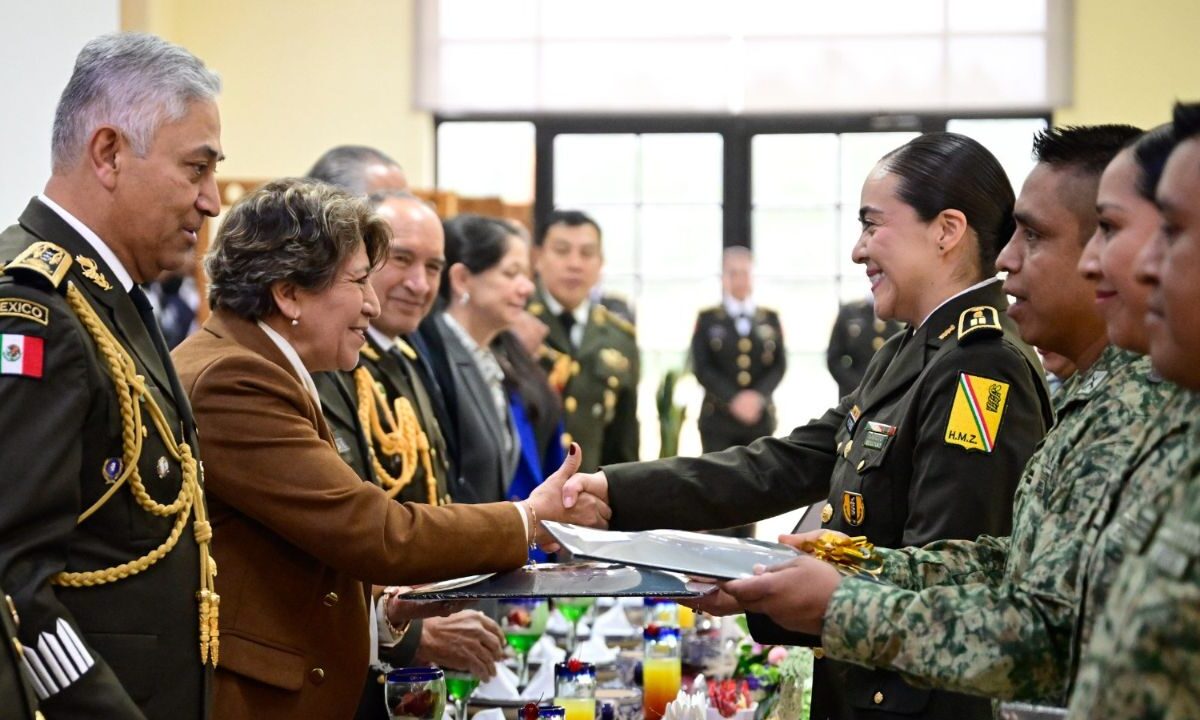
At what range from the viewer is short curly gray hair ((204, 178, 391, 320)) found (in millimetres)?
2402

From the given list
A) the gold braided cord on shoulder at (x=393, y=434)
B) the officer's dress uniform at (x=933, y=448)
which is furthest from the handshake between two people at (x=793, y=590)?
the gold braided cord on shoulder at (x=393, y=434)

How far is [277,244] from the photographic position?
2.42 metres

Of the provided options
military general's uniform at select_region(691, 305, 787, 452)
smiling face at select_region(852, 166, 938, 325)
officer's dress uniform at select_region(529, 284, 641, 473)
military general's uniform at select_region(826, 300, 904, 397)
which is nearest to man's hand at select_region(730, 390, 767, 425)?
military general's uniform at select_region(691, 305, 787, 452)

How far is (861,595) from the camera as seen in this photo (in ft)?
6.07

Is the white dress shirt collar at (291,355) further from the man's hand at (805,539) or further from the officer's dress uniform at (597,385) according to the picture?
the officer's dress uniform at (597,385)

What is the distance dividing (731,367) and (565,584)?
705 cm

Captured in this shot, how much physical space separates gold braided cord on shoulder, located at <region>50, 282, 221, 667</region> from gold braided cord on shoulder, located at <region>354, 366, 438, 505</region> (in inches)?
40.4

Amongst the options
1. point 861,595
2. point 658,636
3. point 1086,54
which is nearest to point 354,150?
point 658,636

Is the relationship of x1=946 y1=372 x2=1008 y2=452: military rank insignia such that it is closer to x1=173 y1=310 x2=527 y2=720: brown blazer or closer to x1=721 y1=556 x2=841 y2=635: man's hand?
x1=721 y1=556 x2=841 y2=635: man's hand

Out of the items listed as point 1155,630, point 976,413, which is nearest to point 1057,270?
point 976,413

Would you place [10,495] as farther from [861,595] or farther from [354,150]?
[354,150]

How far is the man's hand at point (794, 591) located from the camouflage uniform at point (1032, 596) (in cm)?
3

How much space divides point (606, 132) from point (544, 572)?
8007mm

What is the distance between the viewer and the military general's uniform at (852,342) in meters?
9.14
